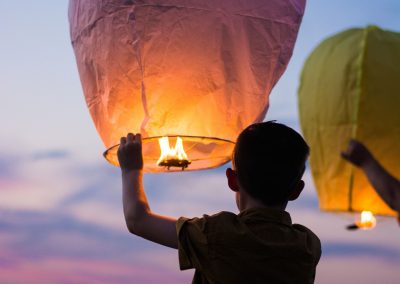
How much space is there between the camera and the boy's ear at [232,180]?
2.05m

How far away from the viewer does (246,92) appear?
2541mm

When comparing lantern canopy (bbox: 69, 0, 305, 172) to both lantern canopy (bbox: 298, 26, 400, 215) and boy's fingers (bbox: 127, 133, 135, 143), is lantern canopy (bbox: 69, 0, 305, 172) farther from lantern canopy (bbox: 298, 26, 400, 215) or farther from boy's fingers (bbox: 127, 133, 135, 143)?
lantern canopy (bbox: 298, 26, 400, 215)

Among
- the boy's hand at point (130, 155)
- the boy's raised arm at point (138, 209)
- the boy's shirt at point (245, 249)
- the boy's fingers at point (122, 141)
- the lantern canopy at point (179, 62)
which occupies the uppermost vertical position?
the lantern canopy at point (179, 62)

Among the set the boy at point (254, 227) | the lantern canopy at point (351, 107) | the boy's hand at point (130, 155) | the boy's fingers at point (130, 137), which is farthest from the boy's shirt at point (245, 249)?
the boy's fingers at point (130, 137)

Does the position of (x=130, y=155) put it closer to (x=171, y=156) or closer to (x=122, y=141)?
(x=122, y=141)

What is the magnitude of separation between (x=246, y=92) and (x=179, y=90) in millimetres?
266

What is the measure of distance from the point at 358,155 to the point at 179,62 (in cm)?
88

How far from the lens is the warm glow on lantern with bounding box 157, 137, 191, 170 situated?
244 cm

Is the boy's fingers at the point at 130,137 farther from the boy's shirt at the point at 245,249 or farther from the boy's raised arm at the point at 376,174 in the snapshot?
the boy's raised arm at the point at 376,174

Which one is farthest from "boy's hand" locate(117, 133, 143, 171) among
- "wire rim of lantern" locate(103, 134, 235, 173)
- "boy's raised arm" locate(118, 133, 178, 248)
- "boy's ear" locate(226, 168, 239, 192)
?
"wire rim of lantern" locate(103, 134, 235, 173)

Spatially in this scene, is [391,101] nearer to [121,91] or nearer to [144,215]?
[144,215]

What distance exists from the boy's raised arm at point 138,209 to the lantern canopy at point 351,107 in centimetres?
46

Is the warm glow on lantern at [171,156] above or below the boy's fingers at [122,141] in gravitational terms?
below

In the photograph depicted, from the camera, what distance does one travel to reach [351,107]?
6.10ft
